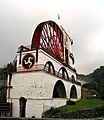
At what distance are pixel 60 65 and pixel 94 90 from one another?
3389 cm

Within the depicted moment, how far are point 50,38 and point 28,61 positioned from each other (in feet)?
36.6

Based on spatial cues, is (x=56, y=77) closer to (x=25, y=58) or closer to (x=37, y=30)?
(x=25, y=58)

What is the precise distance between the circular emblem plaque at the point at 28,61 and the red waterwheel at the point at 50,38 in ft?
7.02

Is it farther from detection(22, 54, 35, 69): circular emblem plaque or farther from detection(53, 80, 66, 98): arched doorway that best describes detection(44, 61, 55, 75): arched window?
detection(53, 80, 66, 98): arched doorway

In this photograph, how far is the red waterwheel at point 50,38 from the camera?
4274cm

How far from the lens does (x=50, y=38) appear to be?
48.1m

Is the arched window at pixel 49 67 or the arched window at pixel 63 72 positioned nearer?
the arched window at pixel 49 67

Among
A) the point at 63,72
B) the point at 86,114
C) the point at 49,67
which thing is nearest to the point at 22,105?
the point at 49,67

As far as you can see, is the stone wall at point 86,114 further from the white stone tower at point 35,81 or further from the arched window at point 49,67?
the arched window at point 49,67

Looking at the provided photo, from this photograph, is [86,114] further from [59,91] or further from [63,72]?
[63,72]

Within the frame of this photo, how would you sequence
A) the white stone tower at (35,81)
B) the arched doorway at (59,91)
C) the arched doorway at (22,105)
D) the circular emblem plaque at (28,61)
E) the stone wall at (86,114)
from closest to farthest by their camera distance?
the stone wall at (86,114) < the white stone tower at (35,81) < the arched doorway at (22,105) < the circular emblem plaque at (28,61) < the arched doorway at (59,91)

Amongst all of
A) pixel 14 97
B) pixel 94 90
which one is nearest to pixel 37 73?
pixel 14 97

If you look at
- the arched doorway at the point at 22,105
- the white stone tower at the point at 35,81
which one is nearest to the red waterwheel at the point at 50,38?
the white stone tower at the point at 35,81

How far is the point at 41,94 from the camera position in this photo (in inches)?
1409
